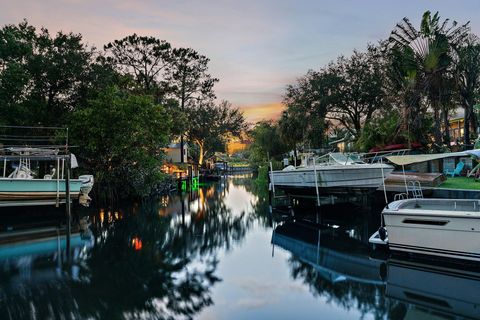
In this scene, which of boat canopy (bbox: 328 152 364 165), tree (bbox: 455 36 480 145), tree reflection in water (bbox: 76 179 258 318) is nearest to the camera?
tree reflection in water (bbox: 76 179 258 318)

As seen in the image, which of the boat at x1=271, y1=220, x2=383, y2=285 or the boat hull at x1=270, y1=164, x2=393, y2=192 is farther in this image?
the boat hull at x1=270, y1=164, x2=393, y2=192

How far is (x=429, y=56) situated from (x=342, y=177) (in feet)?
29.6

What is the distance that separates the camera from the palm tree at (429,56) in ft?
66.7

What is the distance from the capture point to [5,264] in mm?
10508

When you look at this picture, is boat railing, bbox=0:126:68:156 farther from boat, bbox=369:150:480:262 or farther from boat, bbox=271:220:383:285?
boat, bbox=369:150:480:262

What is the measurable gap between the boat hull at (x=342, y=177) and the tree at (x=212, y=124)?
30.5 m

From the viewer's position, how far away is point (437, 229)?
931 cm

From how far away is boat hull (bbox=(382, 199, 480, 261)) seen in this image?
891cm

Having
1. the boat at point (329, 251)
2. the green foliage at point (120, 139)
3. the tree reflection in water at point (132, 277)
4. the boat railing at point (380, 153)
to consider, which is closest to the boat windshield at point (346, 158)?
the boat railing at point (380, 153)

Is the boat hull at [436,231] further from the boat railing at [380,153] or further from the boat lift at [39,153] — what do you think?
the boat lift at [39,153]

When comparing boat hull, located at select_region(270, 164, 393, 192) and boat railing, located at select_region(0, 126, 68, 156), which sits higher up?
boat railing, located at select_region(0, 126, 68, 156)

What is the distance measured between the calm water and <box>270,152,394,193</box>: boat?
6.50 ft

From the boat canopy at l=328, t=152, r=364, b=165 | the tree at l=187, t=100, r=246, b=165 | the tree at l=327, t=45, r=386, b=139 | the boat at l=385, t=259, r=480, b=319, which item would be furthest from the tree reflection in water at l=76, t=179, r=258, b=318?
the tree at l=187, t=100, r=246, b=165

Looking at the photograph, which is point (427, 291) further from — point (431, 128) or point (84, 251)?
point (431, 128)
